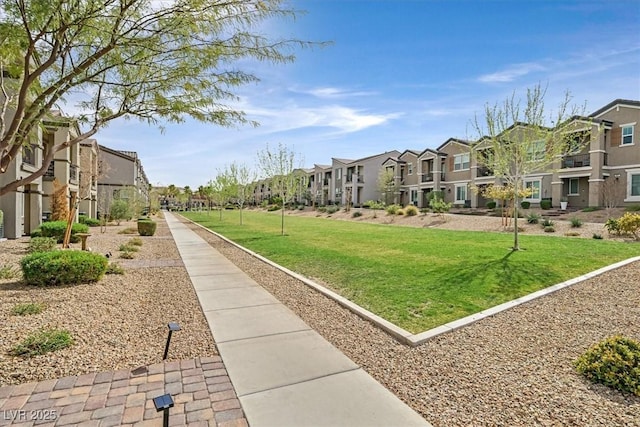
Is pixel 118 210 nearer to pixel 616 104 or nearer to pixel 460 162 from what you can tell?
pixel 460 162

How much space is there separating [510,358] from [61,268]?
905 centimetres

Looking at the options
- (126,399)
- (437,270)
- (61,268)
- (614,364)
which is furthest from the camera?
(437,270)

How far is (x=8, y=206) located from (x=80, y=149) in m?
13.7

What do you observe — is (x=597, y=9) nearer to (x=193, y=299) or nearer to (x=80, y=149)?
(x=193, y=299)

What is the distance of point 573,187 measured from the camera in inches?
1228

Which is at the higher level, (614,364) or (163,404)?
(163,404)

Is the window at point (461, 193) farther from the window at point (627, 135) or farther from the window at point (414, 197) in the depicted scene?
the window at point (627, 135)

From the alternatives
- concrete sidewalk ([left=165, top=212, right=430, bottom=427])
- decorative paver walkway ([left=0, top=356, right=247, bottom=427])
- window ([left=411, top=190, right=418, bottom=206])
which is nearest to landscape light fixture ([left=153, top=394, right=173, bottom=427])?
decorative paver walkway ([left=0, top=356, right=247, bottom=427])

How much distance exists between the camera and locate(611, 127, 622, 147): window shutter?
28.1m

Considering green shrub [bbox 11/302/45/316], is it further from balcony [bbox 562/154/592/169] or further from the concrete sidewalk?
balcony [bbox 562/154/592/169]

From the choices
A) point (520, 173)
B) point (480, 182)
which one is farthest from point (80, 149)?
point (480, 182)

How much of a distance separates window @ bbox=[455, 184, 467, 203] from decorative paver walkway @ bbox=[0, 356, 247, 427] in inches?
1614

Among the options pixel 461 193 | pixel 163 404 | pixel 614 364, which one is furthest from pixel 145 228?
pixel 461 193

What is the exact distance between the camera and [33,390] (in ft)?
12.6
